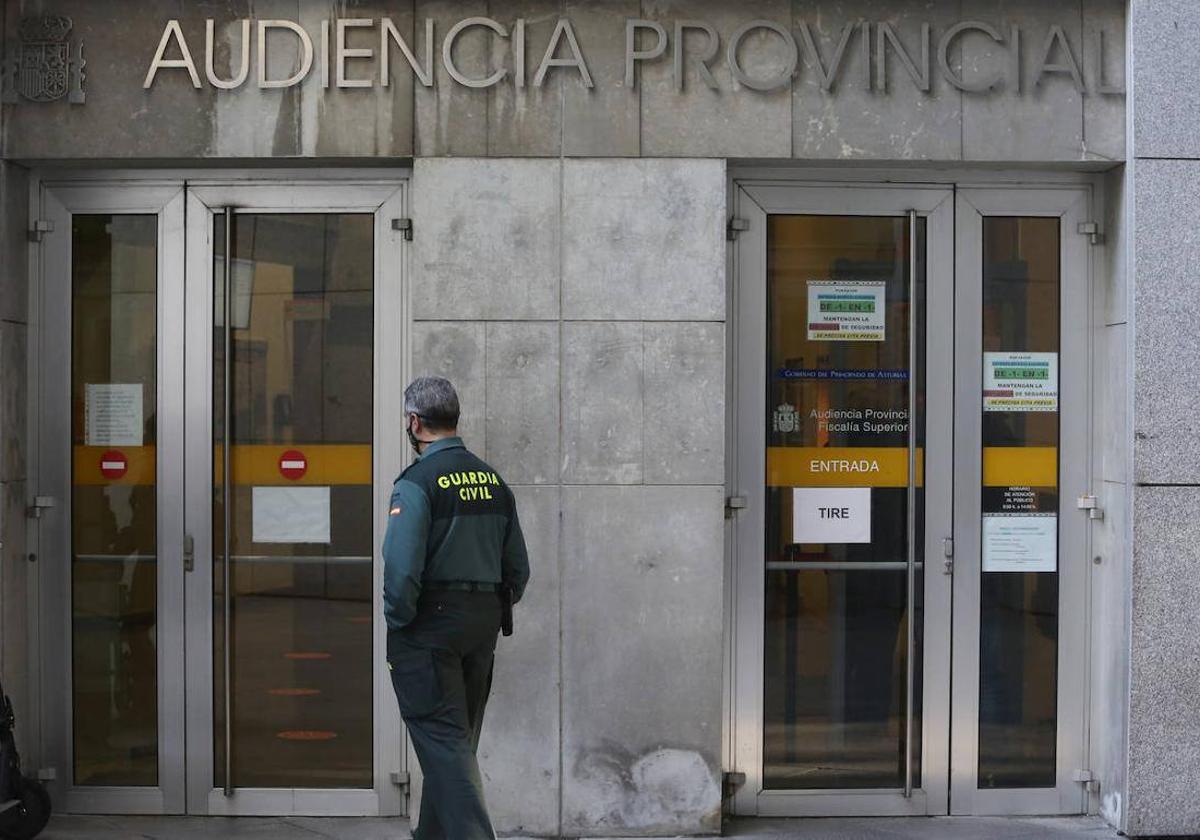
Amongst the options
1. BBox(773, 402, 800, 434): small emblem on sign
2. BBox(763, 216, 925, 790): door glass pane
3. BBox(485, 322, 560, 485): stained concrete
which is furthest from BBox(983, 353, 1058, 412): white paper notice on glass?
BBox(485, 322, 560, 485): stained concrete

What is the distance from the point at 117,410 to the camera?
7145mm

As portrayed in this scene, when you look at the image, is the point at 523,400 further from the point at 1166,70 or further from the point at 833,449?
the point at 1166,70

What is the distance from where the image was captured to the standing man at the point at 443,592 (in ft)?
17.9

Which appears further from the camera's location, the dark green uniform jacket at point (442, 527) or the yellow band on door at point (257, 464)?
the yellow band on door at point (257, 464)

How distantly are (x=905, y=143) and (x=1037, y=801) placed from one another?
3329 mm

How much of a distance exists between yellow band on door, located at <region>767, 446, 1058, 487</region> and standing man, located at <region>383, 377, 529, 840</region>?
1941mm

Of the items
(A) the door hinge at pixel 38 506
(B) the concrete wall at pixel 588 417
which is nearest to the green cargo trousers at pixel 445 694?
(B) the concrete wall at pixel 588 417

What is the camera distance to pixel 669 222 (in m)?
6.82

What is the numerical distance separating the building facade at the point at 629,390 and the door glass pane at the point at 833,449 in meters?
0.02

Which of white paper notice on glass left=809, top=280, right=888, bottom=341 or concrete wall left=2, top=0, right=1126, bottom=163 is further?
white paper notice on glass left=809, top=280, right=888, bottom=341

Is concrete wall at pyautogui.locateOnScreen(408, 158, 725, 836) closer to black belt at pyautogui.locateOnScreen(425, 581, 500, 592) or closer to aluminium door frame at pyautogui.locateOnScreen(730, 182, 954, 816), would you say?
aluminium door frame at pyautogui.locateOnScreen(730, 182, 954, 816)

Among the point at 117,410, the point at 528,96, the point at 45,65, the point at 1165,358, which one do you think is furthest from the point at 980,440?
the point at 45,65

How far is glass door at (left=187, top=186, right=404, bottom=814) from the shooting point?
23.3 feet

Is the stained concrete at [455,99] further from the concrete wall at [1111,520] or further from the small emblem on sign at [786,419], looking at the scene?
the concrete wall at [1111,520]
